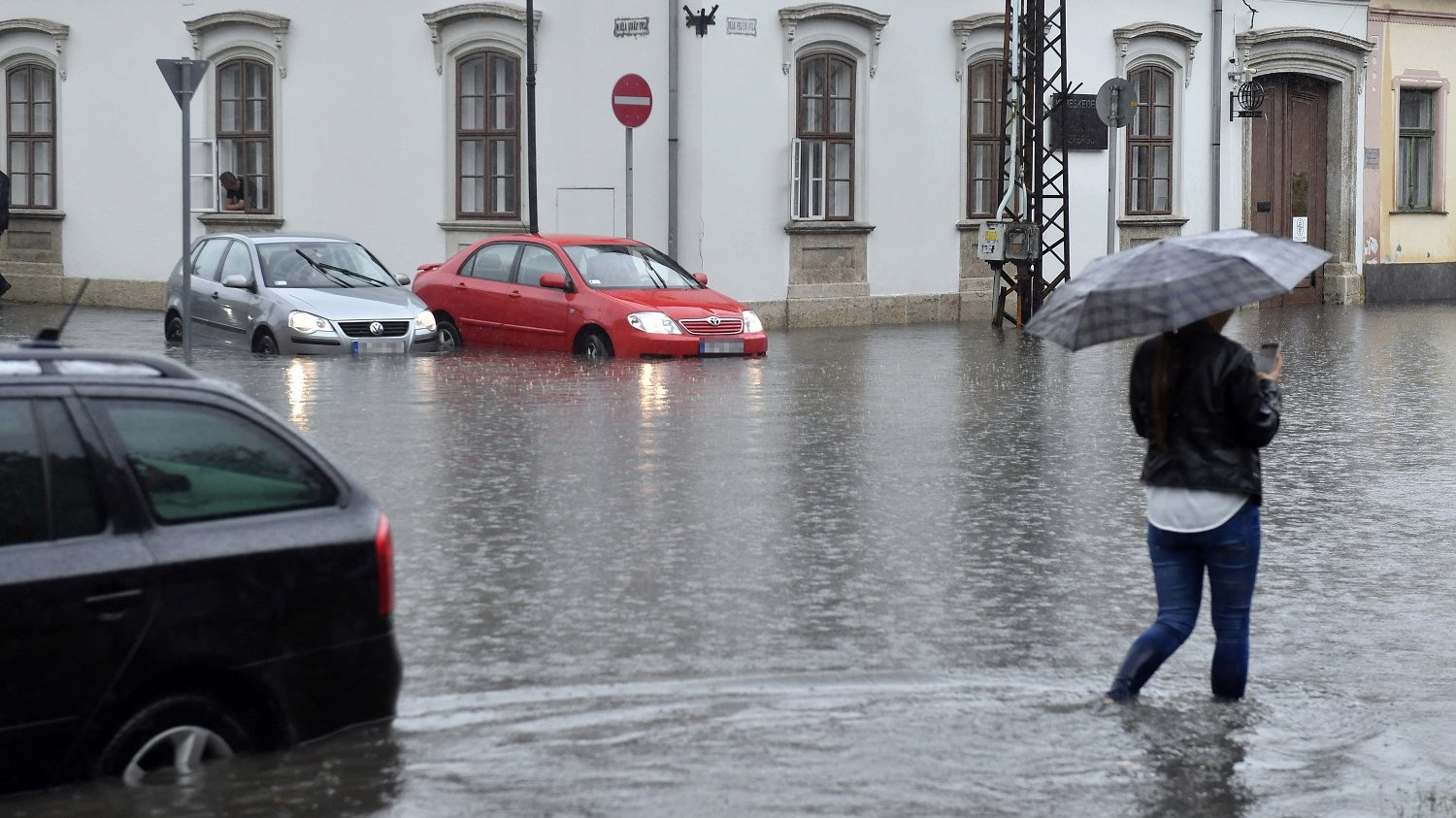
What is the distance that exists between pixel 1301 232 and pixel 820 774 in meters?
28.5

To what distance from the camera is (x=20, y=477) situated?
16.9 ft

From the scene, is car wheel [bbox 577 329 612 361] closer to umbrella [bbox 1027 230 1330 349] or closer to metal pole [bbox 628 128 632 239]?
metal pole [bbox 628 128 632 239]

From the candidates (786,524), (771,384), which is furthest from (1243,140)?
(786,524)

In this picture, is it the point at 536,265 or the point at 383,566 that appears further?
the point at 536,265

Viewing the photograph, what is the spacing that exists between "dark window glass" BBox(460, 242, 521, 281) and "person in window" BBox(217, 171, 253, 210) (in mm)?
8337

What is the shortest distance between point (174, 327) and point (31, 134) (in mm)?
11222

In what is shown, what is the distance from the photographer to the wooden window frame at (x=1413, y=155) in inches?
1339

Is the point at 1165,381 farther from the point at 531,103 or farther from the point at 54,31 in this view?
the point at 54,31

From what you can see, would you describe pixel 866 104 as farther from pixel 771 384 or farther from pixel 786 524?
pixel 786 524

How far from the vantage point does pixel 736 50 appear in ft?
84.9

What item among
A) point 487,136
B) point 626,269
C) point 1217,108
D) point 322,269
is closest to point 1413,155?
point 1217,108

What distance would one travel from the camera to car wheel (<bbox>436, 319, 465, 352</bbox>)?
70.6 ft

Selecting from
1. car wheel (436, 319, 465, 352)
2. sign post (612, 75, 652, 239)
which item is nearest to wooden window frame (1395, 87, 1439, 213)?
sign post (612, 75, 652, 239)

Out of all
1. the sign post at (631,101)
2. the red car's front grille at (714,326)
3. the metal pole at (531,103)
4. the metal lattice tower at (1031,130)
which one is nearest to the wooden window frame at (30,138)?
the metal pole at (531,103)
